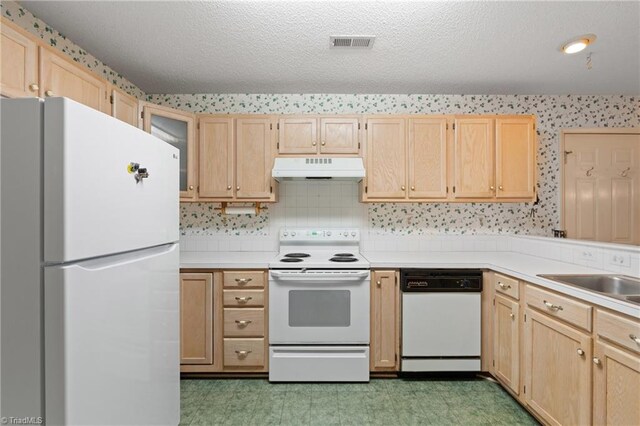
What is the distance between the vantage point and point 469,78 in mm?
2799

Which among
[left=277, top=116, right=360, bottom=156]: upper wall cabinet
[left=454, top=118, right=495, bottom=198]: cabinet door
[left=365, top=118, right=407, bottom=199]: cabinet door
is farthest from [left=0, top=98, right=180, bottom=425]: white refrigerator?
[left=454, top=118, right=495, bottom=198]: cabinet door

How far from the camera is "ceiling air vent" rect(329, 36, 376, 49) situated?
2.15 meters

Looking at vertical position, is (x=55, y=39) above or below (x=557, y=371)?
above

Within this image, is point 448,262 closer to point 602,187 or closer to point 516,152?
point 516,152

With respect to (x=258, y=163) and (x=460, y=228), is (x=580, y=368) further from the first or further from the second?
(x=258, y=163)

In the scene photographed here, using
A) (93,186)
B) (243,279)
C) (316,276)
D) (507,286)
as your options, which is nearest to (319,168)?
(316,276)

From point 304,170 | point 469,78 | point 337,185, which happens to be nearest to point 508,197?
point 469,78

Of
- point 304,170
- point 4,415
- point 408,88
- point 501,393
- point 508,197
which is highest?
point 408,88

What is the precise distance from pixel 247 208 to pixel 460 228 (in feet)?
6.79

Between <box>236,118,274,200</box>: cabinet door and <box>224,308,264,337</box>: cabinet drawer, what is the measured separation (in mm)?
1002

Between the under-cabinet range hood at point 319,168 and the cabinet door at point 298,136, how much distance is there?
0.12m

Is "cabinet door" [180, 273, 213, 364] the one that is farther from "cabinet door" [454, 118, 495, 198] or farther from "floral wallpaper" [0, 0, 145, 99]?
"cabinet door" [454, 118, 495, 198]

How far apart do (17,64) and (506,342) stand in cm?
321

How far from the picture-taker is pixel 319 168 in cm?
275
